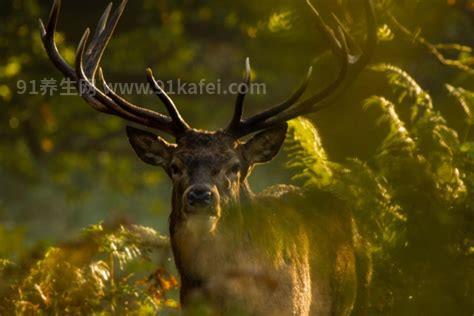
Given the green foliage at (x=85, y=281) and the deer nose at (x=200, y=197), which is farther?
the green foliage at (x=85, y=281)

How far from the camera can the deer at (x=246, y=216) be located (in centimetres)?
737

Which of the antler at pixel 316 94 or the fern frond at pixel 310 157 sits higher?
the antler at pixel 316 94

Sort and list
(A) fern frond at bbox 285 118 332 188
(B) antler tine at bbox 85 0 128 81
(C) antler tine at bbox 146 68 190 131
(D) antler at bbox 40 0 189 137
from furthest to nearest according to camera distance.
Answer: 1. (A) fern frond at bbox 285 118 332 188
2. (B) antler tine at bbox 85 0 128 81
3. (D) antler at bbox 40 0 189 137
4. (C) antler tine at bbox 146 68 190 131

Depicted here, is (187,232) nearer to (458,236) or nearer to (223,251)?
(223,251)

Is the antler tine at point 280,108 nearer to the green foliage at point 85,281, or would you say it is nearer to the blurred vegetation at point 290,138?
the blurred vegetation at point 290,138

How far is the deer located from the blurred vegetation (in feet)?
0.99

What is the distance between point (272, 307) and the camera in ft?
24.2

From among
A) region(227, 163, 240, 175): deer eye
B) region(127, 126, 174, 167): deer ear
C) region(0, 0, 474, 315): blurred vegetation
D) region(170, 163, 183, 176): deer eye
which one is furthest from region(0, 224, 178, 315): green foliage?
region(227, 163, 240, 175): deer eye

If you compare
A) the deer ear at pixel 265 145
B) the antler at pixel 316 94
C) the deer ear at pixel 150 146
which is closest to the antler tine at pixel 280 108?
the antler at pixel 316 94

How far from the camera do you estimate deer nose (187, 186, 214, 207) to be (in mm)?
7156

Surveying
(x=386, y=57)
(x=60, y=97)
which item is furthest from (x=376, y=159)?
(x=60, y=97)

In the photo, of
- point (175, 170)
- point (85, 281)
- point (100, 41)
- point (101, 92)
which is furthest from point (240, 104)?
point (85, 281)

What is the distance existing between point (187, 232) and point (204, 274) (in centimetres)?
25

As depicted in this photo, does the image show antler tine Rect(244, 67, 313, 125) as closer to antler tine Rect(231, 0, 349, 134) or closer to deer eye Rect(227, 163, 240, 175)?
antler tine Rect(231, 0, 349, 134)
